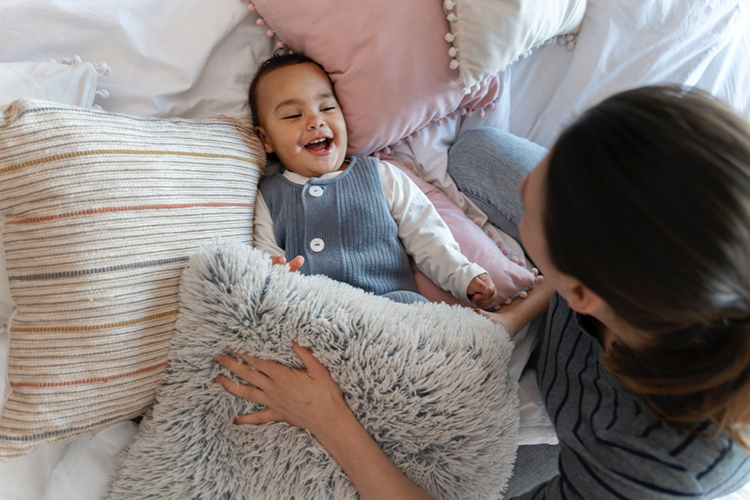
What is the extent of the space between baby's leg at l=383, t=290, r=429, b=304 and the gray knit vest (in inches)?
1.4

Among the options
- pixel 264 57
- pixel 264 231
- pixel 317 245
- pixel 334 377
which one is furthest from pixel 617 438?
pixel 264 57

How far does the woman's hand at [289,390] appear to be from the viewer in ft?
2.46

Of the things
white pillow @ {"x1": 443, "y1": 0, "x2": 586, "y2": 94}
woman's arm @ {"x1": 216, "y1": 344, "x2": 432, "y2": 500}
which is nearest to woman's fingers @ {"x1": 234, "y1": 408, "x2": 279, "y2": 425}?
woman's arm @ {"x1": 216, "y1": 344, "x2": 432, "y2": 500}

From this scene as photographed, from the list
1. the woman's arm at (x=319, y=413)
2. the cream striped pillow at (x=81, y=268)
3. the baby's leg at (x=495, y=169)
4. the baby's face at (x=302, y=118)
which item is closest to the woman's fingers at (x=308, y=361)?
the woman's arm at (x=319, y=413)

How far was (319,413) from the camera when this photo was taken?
2.45ft

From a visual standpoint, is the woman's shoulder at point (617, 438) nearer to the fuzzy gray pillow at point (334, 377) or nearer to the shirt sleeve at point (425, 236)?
the fuzzy gray pillow at point (334, 377)

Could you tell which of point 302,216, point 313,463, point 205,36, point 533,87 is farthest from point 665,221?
point 205,36

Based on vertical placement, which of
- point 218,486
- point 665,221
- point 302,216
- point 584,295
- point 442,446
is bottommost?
point 218,486

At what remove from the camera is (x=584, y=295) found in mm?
572

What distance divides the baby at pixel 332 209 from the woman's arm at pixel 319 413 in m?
0.27

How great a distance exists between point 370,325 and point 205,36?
2.59 ft

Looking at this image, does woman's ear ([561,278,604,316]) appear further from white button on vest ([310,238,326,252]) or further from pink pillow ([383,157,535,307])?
white button on vest ([310,238,326,252])

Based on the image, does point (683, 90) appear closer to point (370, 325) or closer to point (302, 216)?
point (370, 325)

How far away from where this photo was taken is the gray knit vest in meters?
1.01
